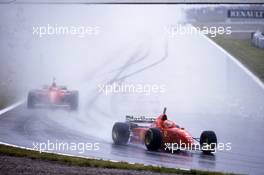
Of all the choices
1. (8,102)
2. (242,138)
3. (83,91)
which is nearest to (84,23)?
(83,91)

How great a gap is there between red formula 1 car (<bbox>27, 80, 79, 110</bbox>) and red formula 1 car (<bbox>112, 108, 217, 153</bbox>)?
1140 millimetres

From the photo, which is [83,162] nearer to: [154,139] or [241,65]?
[154,139]

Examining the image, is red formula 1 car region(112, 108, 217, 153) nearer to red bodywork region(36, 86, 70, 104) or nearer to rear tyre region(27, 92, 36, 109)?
red bodywork region(36, 86, 70, 104)

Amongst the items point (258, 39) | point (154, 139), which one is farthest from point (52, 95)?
point (258, 39)

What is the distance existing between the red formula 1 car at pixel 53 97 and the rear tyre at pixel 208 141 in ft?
9.85

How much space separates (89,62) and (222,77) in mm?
3035

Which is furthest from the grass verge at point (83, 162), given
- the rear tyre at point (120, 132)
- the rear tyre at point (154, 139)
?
the rear tyre at point (120, 132)

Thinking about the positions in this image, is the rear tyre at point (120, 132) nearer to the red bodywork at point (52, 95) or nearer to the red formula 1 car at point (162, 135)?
the red formula 1 car at point (162, 135)

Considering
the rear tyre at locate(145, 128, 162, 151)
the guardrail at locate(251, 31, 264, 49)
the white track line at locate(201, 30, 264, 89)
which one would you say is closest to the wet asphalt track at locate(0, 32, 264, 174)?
the white track line at locate(201, 30, 264, 89)

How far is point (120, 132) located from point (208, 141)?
2100 mm

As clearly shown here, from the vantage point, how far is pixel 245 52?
1554 centimetres

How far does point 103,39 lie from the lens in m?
15.6

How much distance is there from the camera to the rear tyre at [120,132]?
15.5m

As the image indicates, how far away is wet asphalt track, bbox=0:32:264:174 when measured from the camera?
14.8 metres
